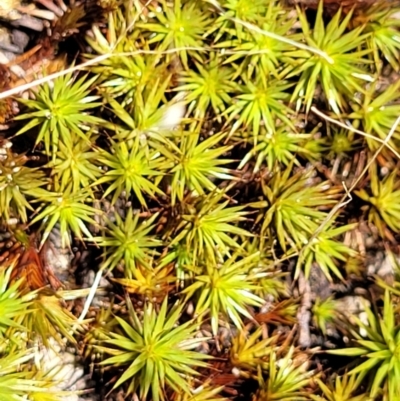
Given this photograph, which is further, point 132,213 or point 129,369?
point 132,213

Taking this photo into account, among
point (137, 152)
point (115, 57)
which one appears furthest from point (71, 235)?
point (115, 57)

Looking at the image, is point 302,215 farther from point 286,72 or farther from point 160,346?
point 160,346

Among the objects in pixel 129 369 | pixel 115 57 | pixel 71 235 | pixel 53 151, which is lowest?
pixel 129 369

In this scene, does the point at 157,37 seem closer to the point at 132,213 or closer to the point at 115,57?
the point at 115,57

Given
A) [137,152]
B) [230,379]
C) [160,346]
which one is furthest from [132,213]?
[230,379]

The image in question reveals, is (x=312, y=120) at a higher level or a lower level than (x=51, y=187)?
higher

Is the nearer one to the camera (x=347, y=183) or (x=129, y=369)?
(x=129, y=369)
